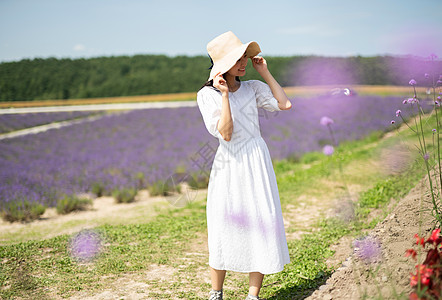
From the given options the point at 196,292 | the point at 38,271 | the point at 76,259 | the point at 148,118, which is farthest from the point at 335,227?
the point at 148,118

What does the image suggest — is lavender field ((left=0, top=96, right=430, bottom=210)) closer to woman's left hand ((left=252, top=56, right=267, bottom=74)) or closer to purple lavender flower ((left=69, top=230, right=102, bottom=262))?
woman's left hand ((left=252, top=56, right=267, bottom=74))

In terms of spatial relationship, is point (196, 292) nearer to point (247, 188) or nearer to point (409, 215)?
point (247, 188)

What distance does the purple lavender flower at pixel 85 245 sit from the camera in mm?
3924

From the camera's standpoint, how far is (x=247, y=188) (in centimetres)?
251

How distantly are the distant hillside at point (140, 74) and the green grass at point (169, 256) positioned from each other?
16020 millimetres

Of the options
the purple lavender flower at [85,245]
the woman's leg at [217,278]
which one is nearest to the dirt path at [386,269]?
the woman's leg at [217,278]

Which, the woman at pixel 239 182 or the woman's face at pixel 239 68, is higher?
the woman's face at pixel 239 68

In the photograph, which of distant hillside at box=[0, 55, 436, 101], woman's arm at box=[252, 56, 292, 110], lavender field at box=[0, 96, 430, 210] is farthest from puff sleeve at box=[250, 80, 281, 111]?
distant hillside at box=[0, 55, 436, 101]

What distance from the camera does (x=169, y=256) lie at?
3.97 metres

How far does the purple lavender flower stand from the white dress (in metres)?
1.84

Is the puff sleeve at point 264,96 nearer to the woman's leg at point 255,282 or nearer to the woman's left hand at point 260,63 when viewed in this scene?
the woman's left hand at point 260,63

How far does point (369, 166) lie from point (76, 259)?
5.07 m

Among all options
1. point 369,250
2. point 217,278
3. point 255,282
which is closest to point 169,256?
point 217,278

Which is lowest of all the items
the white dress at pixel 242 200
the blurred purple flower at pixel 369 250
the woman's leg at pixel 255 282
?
the woman's leg at pixel 255 282
